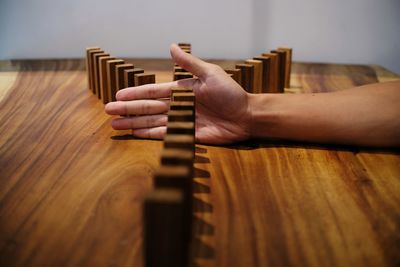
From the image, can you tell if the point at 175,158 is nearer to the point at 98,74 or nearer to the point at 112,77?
the point at 112,77

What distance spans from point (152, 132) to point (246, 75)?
30 cm

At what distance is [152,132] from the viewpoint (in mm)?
812

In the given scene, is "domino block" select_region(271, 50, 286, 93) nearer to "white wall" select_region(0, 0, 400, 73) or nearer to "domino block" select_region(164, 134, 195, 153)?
"white wall" select_region(0, 0, 400, 73)

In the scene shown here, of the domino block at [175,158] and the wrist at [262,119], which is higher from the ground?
the domino block at [175,158]

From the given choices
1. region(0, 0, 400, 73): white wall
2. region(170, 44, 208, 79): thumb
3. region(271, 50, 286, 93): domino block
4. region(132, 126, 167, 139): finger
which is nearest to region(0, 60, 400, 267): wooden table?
region(132, 126, 167, 139): finger

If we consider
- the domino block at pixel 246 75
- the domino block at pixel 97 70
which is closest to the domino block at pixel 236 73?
the domino block at pixel 246 75

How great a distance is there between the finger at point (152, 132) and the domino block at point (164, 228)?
1.35 ft

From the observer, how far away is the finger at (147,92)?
0.84 metres

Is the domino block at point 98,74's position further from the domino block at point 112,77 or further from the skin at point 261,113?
the skin at point 261,113

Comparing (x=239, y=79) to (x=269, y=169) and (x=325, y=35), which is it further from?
(x=325, y=35)

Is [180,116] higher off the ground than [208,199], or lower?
higher

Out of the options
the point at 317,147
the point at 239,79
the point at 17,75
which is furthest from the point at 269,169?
the point at 17,75

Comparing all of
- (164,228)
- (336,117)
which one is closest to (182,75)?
(336,117)

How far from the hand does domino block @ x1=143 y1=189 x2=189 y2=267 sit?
1.36ft
